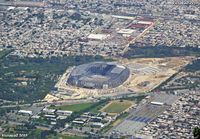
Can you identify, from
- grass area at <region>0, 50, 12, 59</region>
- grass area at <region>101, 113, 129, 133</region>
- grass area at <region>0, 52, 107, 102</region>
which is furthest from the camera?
grass area at <region>0, 50, 12, 59</region>

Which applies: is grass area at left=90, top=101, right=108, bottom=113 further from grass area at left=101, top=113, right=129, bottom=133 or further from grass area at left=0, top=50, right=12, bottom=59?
grass area at left=0, top=50, right=12, bottom=59

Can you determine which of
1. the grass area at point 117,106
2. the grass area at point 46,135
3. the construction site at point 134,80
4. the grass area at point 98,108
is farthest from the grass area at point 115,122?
the construction site at point 134,80

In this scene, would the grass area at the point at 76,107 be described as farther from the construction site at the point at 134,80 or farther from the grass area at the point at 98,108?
the construction site at the point at 134,80

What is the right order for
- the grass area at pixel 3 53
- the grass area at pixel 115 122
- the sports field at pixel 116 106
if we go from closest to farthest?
the grass area at pixel 115 122
the sports field at pixel 116 106
the grass area at pixel 3 53

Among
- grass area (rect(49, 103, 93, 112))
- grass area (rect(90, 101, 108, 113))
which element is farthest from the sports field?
grass area (rect(49, 103, 93, 112))

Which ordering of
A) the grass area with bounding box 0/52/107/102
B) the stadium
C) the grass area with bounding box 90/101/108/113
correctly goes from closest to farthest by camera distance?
the grass area with bounding box 90/101/108/113, the grass area with bounding box 0/52/107/102, the stadium

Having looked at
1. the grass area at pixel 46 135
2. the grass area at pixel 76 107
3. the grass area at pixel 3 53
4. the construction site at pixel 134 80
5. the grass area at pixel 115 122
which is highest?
the grass area at pixel 3 53

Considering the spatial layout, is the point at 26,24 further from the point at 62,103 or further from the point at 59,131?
the point at 59,131
